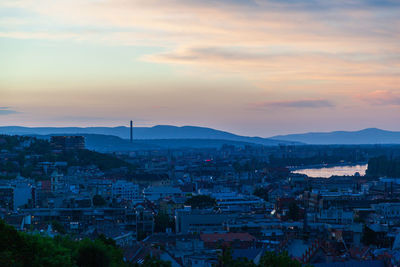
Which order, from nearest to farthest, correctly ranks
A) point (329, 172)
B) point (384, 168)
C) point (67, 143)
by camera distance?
point (67, 143) → point (384, 168) → point (329, 172)

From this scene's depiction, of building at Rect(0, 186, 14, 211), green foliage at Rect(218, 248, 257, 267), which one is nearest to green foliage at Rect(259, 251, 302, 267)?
green foliage at Rect(218, 248, 257, 267)

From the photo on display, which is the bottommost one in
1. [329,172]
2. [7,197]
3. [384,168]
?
[7,197]

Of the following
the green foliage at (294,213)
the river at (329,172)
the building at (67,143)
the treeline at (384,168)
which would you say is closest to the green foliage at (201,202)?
the green foliage at (294,213)

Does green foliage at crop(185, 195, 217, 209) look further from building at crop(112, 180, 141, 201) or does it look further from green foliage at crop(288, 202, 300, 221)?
building at crop(112, 180, 141, 201)

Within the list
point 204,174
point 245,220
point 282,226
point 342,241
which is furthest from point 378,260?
point 204,174

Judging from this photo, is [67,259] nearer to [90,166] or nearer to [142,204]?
[142,204]

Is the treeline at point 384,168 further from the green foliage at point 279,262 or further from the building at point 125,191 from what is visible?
the green foliage at point 279,262

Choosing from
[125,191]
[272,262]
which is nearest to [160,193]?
[125,191]

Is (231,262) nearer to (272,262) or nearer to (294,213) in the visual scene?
(272,262)

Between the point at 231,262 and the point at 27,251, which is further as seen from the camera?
the point at 231,262
